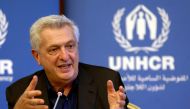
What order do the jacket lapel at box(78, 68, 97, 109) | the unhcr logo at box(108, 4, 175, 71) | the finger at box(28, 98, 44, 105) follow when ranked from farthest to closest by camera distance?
1. the unhcr logo at box(108, 4, 175, 71)
2. the jacket lapel at box(78, 68, 97, 109)
3. the finger at box(28, 98, 44, 105)

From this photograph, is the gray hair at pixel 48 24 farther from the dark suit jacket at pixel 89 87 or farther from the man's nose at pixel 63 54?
the dark suit jacket at pixel 89 87

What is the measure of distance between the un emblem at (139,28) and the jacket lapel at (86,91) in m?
0.95

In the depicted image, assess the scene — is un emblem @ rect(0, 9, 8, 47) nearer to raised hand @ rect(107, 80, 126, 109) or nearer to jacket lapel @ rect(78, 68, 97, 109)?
jacket lapel @ rect(78, 68, 97, 109)

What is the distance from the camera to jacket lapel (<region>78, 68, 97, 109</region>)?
1842 millimetres

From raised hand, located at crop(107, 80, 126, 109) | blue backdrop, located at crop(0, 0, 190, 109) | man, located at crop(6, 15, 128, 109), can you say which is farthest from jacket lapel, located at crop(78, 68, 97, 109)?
blue backdrop, located at crop(0, 0, 190, 109)

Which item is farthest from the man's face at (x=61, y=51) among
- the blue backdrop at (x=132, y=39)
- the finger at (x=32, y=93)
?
the blue backdrop at (x=132, y=39)

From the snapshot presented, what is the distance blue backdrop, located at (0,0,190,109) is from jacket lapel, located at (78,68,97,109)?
3.04 ft

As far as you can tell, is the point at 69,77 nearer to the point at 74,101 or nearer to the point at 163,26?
the point at 74,101

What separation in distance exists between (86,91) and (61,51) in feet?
0.83

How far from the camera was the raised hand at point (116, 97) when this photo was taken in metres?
1.64

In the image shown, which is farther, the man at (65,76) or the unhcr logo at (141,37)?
the unhcr logo at (141,37)

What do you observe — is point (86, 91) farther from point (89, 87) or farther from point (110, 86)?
point (110, 86)

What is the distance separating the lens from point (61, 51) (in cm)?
179

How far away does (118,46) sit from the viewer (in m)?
2.88
